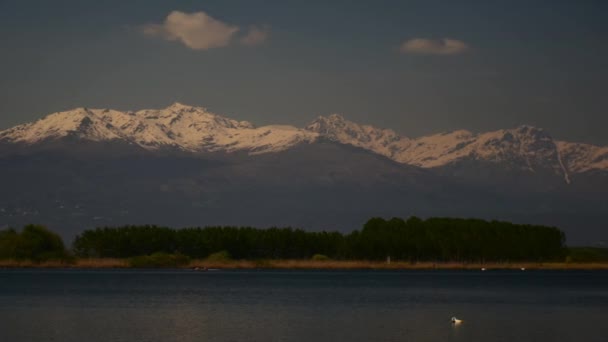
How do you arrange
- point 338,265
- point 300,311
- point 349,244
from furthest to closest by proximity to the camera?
point 349,244 < point 338,265 < point 300,311

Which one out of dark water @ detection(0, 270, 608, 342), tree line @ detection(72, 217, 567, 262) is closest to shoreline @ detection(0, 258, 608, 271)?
tree line @ detection(72, 217, 567, 262)

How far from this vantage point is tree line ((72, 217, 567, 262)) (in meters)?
174

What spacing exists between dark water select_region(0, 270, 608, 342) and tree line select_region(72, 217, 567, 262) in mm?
40924

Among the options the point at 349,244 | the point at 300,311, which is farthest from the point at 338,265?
the point at 300,311

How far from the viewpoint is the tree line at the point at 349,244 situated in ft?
570

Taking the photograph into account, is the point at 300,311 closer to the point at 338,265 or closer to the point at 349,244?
the point at 338,265

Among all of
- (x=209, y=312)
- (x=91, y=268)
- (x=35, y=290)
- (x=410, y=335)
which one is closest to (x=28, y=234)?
(x=91, y=268)

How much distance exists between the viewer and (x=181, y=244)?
176 metres

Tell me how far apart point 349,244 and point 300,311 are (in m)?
92.4

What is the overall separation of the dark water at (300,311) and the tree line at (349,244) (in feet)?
134

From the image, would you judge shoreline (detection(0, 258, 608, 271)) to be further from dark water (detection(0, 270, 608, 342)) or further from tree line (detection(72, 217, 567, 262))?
dark water (detection(0, 270, 608, 342))

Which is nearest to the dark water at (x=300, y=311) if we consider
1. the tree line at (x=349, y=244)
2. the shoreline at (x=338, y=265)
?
the shoreline at (x=338, y=265)

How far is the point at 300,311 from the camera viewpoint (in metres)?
82.8

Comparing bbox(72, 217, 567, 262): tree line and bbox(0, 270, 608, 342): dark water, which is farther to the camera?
bbox(72, 217, 567, 262): tree line
